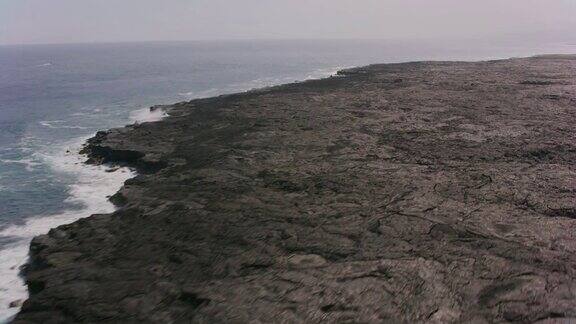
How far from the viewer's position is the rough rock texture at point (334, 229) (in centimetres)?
1678

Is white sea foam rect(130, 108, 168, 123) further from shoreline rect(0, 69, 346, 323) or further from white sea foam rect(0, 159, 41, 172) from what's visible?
white sea foam rect(0, 159, 41, 172)

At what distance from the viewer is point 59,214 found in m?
32.0

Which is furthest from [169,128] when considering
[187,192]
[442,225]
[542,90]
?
[542,90]

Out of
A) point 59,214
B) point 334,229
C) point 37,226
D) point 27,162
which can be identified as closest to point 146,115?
point 27,162

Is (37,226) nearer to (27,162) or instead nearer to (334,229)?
(27,162)

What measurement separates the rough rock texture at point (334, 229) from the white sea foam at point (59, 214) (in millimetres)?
1408

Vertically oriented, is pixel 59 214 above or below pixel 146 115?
below

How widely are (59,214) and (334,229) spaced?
2030 cm

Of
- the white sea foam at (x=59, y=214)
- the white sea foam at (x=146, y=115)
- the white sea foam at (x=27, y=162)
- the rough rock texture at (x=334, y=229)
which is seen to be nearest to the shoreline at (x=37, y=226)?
the white sea foam at (x=59, y=214)

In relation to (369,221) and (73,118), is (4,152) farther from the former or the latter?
(369,221)

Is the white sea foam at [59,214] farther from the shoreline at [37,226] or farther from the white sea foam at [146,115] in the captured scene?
the white sea foam at [146,115]

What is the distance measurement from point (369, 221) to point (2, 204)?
27373mm

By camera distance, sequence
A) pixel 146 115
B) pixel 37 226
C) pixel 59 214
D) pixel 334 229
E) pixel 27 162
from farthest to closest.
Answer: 1. pixel 146 115
2. pixel 27 162
3. pixel 59 214
4. pixel 37 226
5. pixel 334 229

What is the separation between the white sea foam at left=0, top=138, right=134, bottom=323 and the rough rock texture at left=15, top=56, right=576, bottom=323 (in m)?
1.41
